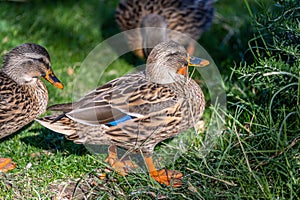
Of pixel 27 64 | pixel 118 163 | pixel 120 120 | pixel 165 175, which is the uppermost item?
pixel 27 64

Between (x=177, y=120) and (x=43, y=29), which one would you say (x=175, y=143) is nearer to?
(x=177, y=120)

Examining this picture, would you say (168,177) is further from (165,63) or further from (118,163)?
(165,63)

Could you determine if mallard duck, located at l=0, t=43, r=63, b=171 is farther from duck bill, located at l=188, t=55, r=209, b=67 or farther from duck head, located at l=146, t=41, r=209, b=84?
Result: duck bill, located at l=188, t=55, r=209, b=67

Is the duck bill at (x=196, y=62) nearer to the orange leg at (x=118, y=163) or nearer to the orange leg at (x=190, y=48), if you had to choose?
the orange leg at (x=118, y=163)

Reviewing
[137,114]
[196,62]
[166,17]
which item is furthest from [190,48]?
[137,114]

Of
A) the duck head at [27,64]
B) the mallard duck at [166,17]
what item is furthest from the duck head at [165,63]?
the mallard duck at [166,17]

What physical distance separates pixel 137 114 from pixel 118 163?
480 mm

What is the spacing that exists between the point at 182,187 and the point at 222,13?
16.0 feet

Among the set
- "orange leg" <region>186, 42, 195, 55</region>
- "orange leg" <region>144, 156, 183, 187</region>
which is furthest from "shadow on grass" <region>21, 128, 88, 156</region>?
"orange leg" <region>186, 42, 195, 55</region>

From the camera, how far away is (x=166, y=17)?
7484mm

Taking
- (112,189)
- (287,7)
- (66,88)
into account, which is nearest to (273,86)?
(287,7)

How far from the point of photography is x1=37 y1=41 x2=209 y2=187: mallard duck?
4.91m

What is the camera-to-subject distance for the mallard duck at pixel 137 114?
4.91m

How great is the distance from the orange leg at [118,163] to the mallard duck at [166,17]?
2210 mm
